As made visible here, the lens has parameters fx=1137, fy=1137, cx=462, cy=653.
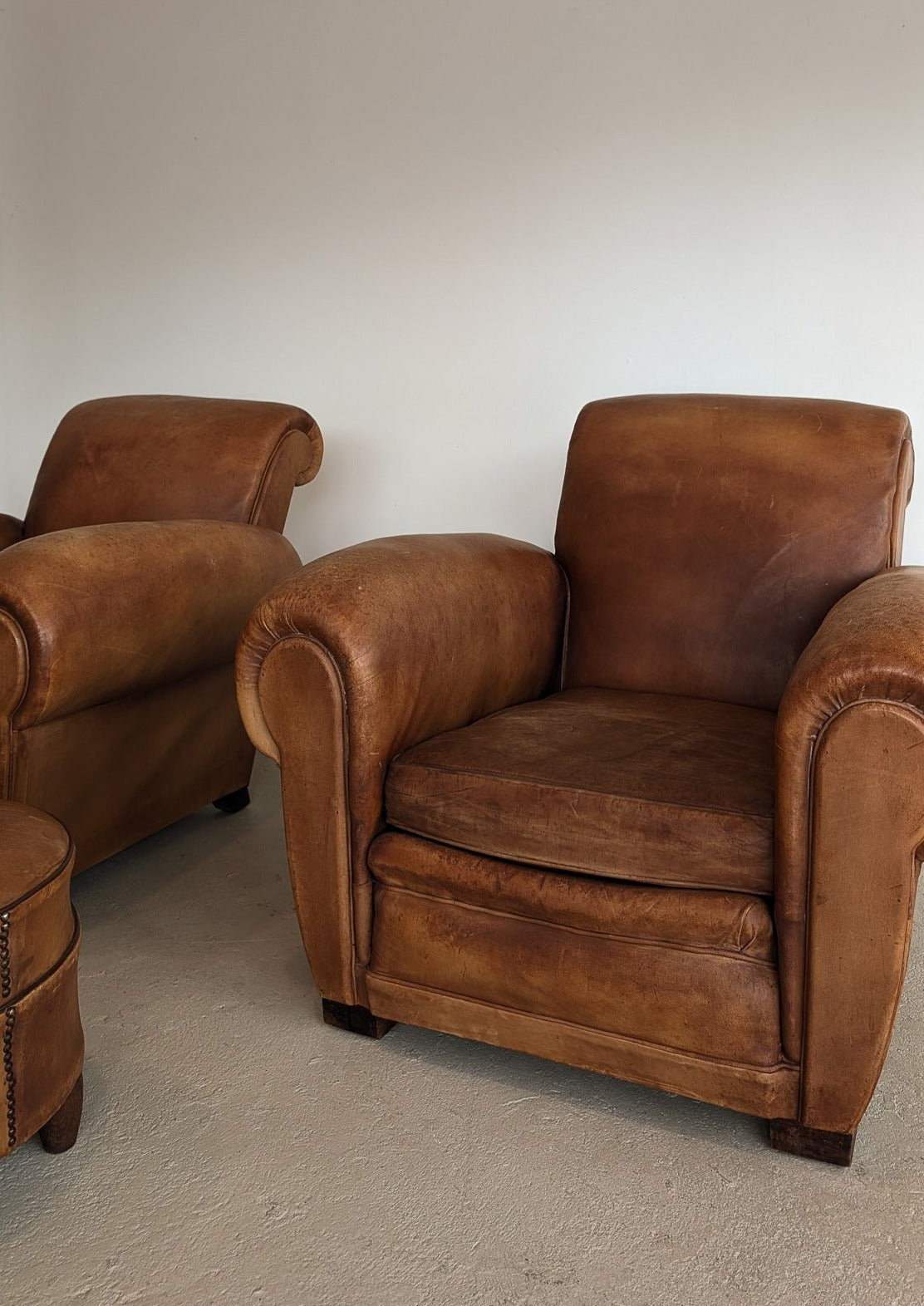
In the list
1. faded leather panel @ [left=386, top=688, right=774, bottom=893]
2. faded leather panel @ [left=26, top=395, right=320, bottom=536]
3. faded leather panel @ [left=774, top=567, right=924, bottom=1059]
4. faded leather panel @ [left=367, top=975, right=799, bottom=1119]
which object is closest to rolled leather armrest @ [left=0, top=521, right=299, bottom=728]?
faded leather panel @ [left=26, top=395, right=320, bottom=536]

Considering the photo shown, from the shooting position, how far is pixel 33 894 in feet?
4.34

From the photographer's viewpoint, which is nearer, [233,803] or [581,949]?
[581,949]

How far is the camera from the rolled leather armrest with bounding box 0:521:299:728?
6.10ft

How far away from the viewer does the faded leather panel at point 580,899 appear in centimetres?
145

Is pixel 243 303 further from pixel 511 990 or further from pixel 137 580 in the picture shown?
pixel 511 990

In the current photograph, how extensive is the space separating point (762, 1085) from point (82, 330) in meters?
3.00

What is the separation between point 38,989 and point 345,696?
1.79 ft

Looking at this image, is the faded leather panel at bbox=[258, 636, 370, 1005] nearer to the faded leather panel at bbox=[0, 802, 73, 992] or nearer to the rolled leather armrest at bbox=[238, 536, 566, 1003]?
the rolled leather armrest at bbox=[238, 536, 566, 1003]

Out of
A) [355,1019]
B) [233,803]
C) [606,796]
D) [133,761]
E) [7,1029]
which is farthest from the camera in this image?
[233,803]

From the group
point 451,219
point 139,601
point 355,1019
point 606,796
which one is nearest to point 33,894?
point 355,1019

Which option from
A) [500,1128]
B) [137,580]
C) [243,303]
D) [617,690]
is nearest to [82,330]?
[243,303]

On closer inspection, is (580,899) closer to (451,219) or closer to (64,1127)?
(64,1127)

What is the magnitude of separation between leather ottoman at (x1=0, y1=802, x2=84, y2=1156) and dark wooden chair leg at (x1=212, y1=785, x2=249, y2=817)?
4.01 ft

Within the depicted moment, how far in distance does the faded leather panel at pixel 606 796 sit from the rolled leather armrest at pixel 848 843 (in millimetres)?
82
